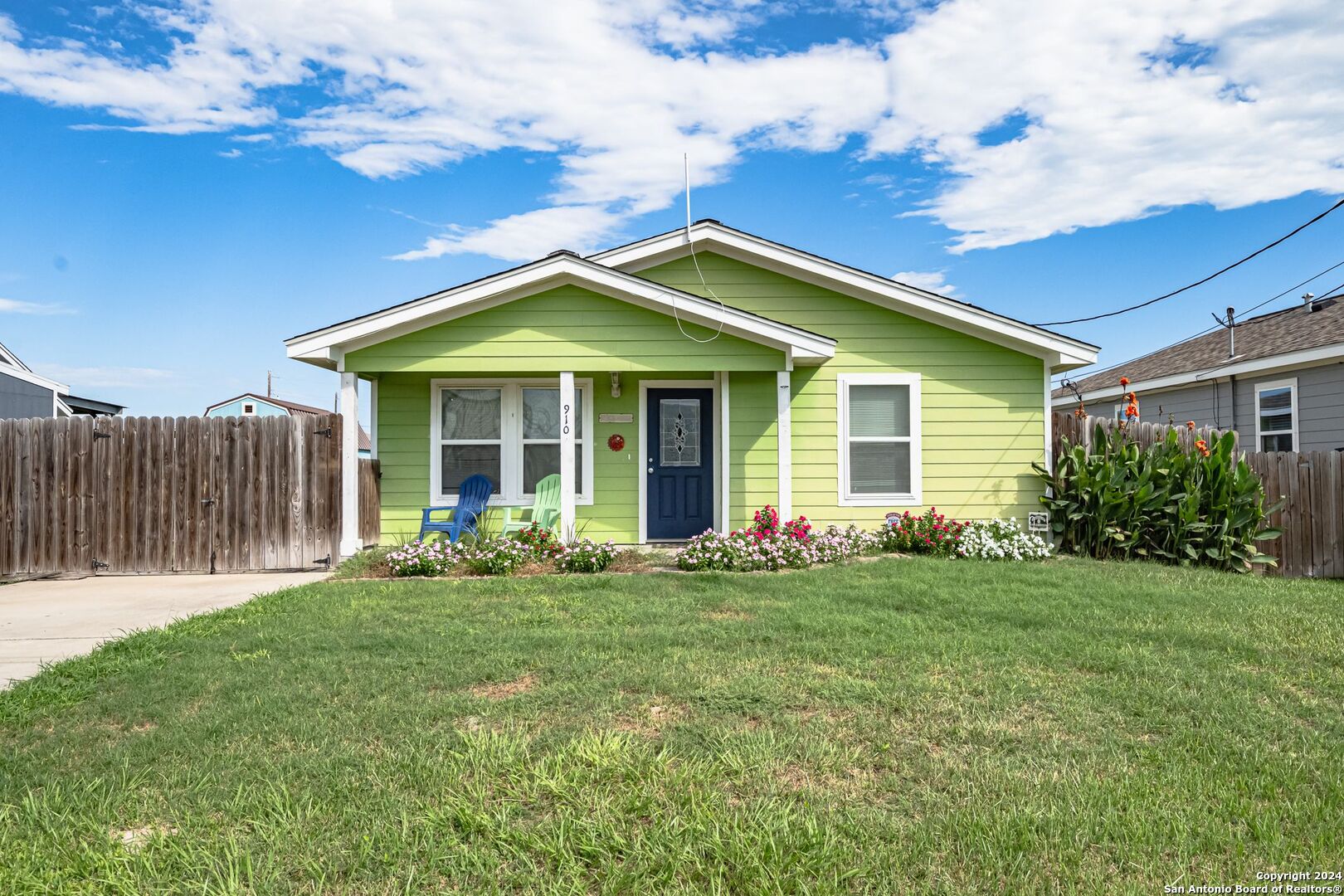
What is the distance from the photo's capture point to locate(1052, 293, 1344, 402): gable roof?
43.2 feet

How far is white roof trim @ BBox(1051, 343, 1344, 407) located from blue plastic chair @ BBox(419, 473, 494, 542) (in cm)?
907

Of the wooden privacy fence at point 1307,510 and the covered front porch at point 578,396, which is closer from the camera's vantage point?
the covered front porch at point 578,396

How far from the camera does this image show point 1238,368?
14.3 meters

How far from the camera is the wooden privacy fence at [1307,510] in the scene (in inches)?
401

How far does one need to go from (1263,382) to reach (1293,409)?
83 cm

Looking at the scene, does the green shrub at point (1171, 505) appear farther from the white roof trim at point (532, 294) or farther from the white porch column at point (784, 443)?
the white roof trim at point (532, 294)

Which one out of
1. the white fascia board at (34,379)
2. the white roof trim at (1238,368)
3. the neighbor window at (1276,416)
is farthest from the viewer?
the white fascia board at (34,379)

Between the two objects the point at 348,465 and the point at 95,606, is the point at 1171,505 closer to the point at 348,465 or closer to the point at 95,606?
the point at 348,465

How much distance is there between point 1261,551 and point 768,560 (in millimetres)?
6572

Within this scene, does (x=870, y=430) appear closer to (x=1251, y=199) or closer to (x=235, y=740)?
(x=235, y=740)

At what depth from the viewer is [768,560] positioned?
29.1 ft

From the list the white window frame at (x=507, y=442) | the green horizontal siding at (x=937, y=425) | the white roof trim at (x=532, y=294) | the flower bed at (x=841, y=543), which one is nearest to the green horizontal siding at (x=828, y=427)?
the green horizontal siding at (x=937, y=425)

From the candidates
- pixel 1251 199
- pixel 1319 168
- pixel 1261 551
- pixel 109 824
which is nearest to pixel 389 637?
pixel 109 824

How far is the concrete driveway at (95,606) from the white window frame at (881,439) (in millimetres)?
6565
